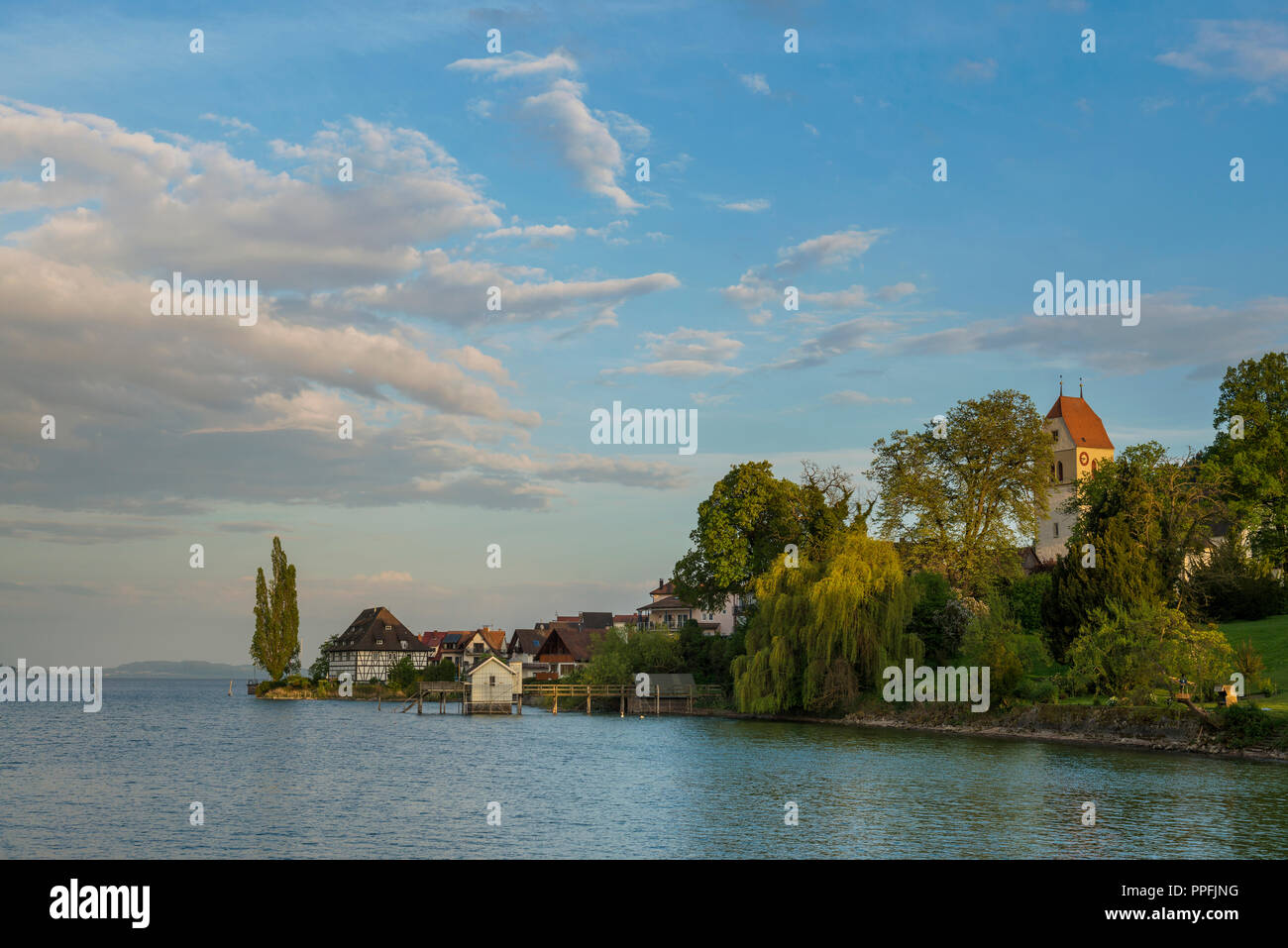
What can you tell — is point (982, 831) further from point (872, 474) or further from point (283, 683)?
point (283, 683)

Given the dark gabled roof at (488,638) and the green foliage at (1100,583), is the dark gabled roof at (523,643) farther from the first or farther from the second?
the green foliage at (1100,583)

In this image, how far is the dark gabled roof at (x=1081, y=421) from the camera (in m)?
105

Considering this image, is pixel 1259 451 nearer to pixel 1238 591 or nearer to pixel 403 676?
pixel 1238 591

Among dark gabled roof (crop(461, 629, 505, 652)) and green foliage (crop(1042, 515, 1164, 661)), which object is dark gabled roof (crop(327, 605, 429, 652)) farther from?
green foliage (crop(1042, 515, 1164, 661))

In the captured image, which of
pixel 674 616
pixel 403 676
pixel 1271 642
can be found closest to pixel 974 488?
pixel 1271 642

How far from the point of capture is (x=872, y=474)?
2832 inches

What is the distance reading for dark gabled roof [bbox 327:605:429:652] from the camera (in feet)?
461

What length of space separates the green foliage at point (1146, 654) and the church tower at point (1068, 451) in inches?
2184

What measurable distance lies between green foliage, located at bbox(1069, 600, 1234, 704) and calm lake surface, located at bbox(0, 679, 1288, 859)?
4.64 meters

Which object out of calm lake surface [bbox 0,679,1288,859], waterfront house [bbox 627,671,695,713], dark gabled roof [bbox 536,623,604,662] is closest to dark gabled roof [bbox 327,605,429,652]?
dark gabled roof [bbox 536,623,604,662]

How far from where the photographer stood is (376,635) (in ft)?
463

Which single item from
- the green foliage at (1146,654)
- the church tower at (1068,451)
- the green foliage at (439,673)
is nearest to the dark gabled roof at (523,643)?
Result: the green foliage at (439,673)

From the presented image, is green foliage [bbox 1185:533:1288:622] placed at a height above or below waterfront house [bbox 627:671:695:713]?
above
